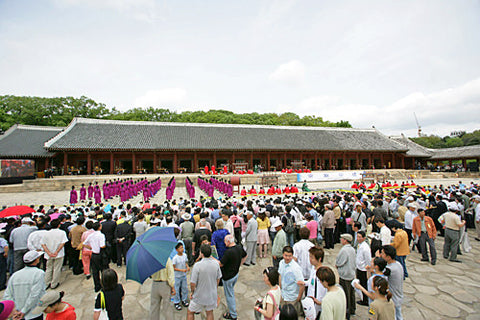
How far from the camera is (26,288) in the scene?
3250mm

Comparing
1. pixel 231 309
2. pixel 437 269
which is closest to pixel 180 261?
pixel 231 309

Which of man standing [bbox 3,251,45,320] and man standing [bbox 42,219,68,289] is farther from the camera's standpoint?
man standing [bbox 42,219,68,289]

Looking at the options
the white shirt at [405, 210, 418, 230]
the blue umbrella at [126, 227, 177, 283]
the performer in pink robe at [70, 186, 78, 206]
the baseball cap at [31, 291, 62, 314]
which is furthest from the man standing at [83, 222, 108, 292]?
the performer in pink robe at [70, 186, 78, 206]

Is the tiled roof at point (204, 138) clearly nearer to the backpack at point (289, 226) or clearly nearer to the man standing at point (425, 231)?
the backpack at point (289, 226)

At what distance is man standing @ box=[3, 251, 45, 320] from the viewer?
3.20m

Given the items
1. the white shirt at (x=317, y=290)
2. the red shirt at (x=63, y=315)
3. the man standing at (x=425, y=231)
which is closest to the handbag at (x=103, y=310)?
the red shirt at (x=63, y=315)

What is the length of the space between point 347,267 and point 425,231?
392cm

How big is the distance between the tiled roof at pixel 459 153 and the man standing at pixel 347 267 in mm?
36227

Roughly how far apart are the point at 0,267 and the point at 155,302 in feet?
14.2

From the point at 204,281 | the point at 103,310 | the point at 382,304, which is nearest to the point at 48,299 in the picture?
the point at 103,310

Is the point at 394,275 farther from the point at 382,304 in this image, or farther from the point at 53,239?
the point at 53,239

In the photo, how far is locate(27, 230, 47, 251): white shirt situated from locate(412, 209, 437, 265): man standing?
945 cm

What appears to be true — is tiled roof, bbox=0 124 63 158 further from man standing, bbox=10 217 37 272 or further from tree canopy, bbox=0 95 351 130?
man standing, bbox=10 217 37 272

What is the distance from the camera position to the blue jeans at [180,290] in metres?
4.41
